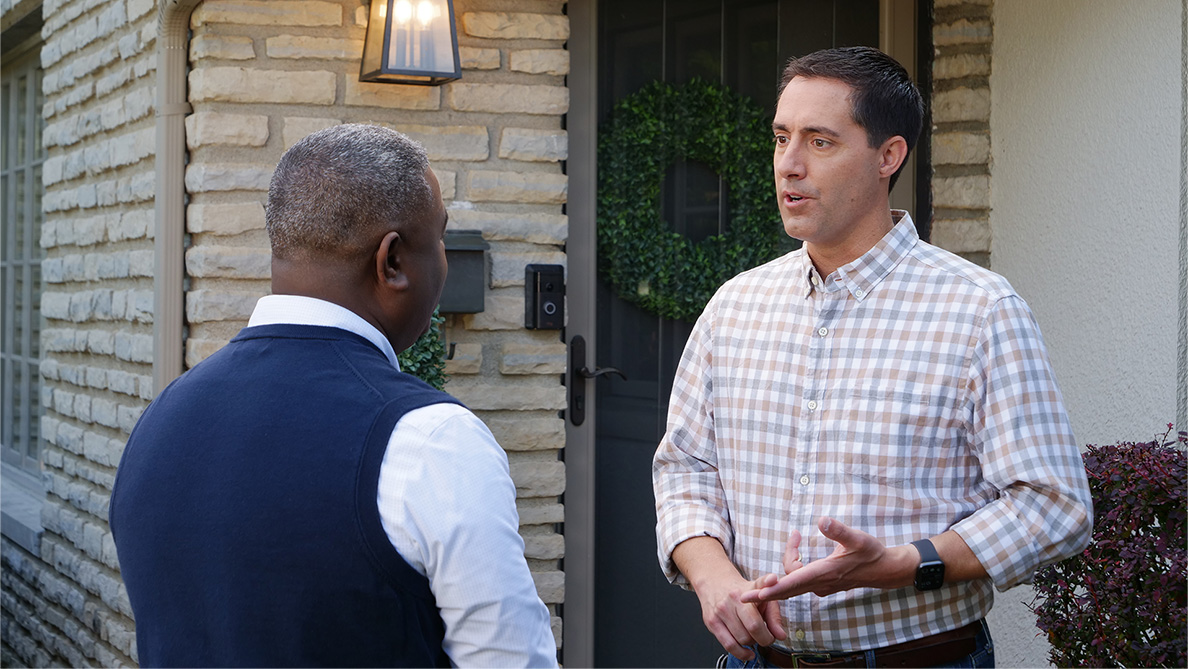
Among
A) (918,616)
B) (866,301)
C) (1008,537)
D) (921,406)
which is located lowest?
(918,616)

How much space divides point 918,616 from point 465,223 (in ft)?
7.45

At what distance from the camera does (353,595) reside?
52.9 inches

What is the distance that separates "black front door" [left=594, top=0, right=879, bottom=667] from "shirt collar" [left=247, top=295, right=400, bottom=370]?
8.97ft

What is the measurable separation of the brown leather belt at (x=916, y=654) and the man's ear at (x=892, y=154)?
0.88 m

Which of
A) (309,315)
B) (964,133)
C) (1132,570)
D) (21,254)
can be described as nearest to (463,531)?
(309,315)

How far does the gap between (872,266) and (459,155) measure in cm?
201

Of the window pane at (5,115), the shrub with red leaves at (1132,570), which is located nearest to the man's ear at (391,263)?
the shrub with red leaves at (1132,570)

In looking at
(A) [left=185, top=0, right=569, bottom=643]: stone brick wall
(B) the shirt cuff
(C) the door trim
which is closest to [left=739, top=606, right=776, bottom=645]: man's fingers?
(B) the shirt cuff

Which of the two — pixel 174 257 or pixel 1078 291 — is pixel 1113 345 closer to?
pixel 1078 291

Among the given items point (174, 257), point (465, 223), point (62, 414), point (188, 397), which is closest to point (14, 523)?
point (62, 414)

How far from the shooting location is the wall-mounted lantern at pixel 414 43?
141 inches

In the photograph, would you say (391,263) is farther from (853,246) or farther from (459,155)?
(459,155)

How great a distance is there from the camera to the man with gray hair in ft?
4.42

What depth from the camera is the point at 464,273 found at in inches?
149
